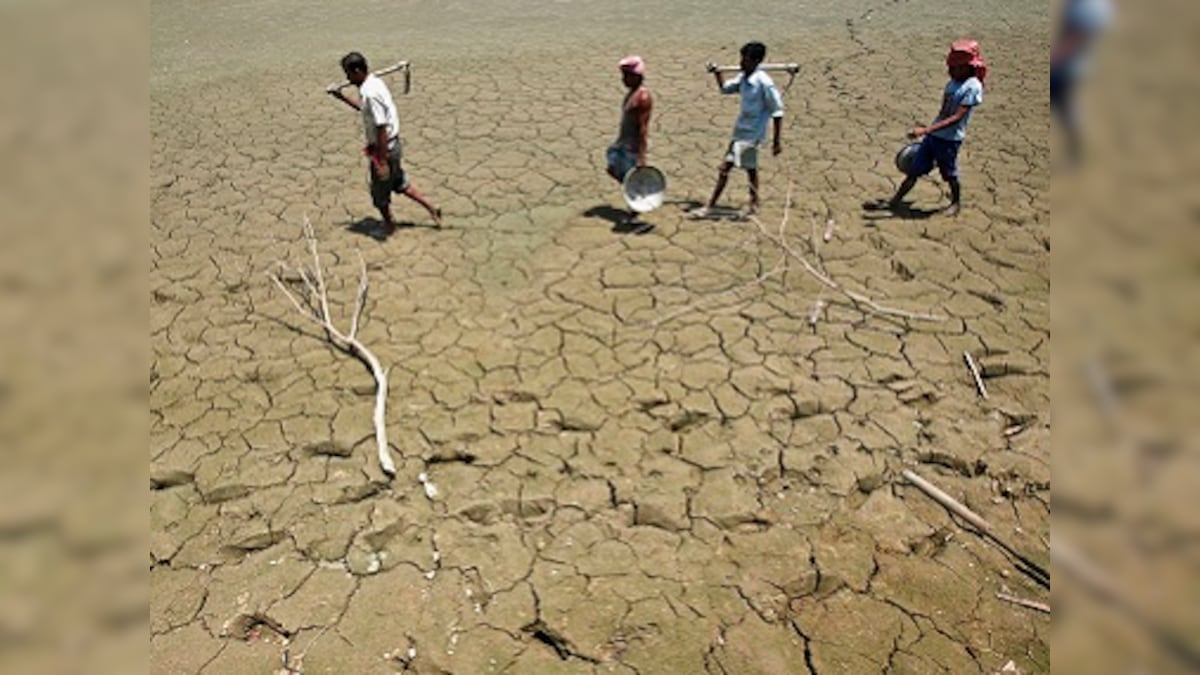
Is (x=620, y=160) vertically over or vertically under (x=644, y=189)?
over

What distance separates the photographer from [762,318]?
4.55m

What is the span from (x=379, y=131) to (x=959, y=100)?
3.81 metres

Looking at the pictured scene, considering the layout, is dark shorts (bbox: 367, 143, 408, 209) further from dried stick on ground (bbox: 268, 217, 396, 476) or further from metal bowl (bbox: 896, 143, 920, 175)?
metal bowl (bbox: 896, 143, 920, 175)

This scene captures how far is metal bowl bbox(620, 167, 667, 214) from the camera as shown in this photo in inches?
216

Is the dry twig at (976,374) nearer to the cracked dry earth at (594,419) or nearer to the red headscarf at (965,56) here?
the cracked dry earth at (594,419)

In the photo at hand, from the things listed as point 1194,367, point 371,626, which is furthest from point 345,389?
point 1194,367

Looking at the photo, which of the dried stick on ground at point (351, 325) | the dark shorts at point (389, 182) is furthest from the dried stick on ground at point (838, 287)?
the dried stick on ground at point (351, 325)

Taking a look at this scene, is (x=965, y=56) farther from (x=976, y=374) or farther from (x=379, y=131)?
(x=379, y=131)

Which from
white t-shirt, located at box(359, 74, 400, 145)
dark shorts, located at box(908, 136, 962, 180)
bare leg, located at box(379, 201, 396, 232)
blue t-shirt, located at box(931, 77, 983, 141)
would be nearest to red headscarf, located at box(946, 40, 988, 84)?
blue t-shirt, located at box(931, 77, 983, 141)

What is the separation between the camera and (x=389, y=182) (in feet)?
17.3

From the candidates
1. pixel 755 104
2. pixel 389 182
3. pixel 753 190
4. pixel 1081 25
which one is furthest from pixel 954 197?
pixel 1081 25

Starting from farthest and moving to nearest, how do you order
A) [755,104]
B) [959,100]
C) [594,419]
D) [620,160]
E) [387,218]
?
[620,160]
[387,218]
[755,104]
[959,100]
[594,419]

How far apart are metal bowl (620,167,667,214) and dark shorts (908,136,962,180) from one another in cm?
185

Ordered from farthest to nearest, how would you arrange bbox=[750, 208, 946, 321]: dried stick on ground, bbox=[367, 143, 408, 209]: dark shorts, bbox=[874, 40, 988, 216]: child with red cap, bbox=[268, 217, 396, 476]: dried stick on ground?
1. bbox=[367, 143, 408, 209]: dark shorts
2. bbox=[874, 40, 988, 216]: child with red cap
3. bbox=[750, 208, 946, 321]: dried stick on ground
4. bbox=[268, 217, 396, 476]: dried stick on ground
